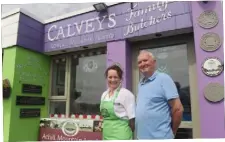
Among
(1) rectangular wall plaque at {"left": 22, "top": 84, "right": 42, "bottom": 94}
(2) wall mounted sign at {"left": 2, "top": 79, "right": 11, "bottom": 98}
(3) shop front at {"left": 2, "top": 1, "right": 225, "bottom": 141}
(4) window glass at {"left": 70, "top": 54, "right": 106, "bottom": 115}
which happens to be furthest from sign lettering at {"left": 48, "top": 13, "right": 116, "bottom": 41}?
(2) wall mounted sign at {"left": 2, "top": 79, "right": 11, "bottom": 98}

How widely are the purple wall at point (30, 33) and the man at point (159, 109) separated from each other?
207 centimetres

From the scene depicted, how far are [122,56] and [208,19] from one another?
0.96 metres

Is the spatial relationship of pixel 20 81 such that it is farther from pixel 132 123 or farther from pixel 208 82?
pixel 208 82

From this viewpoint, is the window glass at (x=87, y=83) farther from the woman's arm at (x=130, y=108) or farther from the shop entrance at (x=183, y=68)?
the woman's arm at (x=130, y=108)

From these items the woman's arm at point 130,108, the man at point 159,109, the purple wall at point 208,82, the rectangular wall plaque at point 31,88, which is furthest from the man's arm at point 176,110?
the rectangular wall plaque at point 31,88

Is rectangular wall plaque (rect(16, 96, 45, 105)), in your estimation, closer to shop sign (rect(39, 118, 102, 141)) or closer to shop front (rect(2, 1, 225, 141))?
shop front (rect(2, 1, 225, 141))

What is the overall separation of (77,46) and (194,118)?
1.62 m

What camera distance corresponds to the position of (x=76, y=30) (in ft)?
9.62

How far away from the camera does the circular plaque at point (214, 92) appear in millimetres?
2008

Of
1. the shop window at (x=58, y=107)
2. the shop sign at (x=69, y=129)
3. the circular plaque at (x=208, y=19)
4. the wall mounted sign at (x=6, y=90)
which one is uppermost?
the circular plaque at (x=208, y=19)

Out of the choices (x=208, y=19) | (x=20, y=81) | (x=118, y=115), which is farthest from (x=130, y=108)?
(x=20, y=81)

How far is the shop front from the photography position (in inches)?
83.2

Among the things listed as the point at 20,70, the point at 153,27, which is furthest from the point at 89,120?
the point at 153,27

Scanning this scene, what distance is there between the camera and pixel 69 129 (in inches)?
114
